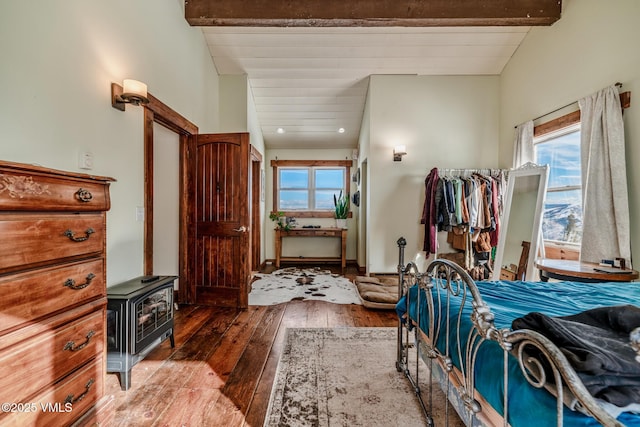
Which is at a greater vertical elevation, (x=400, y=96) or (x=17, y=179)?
(x=400, y=96)

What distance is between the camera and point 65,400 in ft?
4.13

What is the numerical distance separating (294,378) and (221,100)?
12.8 ft

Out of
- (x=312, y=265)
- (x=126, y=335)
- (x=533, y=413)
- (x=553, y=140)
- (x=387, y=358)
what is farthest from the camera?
(x=312, y=265)

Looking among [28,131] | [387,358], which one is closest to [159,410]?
[387,358]

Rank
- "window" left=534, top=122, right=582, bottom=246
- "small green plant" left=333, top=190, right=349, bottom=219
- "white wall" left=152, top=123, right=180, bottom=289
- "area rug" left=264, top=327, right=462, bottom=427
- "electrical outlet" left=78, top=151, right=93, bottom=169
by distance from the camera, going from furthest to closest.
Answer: "small green plant" left=333, top=190, right=349, bottom=219 < "white wall" left=152, top=123, right=180, bottom=289 < "window" left=534, top=122, right=582, bottom=246 < "electrical outlet" left=78, top=151, right=93, bottom=169 < "area rug" left=264, top=327, right=462, bottom=427

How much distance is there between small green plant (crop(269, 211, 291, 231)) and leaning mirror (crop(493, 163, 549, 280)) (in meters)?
3.66

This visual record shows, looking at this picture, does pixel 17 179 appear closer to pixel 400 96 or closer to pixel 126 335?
pixel 126 335

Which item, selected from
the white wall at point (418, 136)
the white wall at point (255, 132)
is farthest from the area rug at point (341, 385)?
the white wall at point (255, 132)

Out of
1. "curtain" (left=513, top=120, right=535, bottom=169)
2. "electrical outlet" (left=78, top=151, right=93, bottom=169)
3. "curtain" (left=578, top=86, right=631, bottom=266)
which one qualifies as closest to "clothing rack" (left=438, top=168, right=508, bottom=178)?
"curtain" (left=513, top=120, right=535, bottom=169)

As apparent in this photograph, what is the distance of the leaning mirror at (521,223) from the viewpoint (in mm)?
3082

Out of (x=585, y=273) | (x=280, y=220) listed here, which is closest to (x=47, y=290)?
(x=585, y=273)

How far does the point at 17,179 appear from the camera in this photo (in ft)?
3.46

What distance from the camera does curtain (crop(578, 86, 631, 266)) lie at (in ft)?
7.89

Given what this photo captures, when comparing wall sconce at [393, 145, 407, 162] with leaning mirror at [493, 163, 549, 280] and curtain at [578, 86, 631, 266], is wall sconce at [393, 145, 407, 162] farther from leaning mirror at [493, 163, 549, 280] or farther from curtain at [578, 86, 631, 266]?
curtain at [578, 86, 631, 266]
